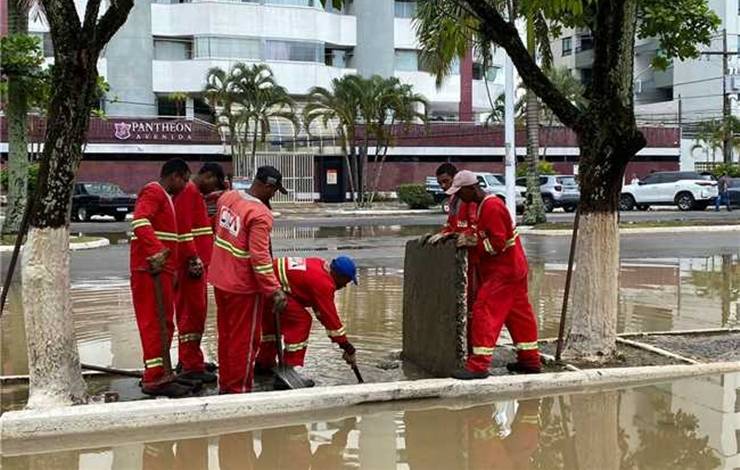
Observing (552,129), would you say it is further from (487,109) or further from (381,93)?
(381,93)

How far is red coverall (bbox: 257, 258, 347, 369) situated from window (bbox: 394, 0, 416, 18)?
157 feet

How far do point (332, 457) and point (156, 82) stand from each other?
45.1m

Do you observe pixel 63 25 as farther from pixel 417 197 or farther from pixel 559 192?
pixel 417 197

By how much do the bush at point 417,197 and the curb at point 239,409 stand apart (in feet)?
111

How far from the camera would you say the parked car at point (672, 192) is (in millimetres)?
34834

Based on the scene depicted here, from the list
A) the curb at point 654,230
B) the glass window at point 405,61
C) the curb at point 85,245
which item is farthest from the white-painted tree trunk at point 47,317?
the glass window at point 405,61

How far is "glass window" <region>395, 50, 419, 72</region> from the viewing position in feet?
173

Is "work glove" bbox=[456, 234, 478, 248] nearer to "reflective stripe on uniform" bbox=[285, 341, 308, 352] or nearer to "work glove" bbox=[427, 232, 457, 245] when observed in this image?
"work glove" bbox=[427, 232, 457, 245]

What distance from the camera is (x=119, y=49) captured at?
4675cm

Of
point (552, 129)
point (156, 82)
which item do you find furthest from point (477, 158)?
point (156, 82)

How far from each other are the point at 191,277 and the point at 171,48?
43807 mm

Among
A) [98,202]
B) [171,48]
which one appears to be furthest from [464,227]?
[171,48]

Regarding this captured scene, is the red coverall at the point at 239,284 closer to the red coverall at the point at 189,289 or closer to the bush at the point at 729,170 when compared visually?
the red coverall at the point at 189,289

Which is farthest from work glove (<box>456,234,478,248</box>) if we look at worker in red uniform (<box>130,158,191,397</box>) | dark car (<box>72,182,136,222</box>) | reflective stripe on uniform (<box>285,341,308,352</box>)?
dark car (<box>72,182,136,222</box>)
